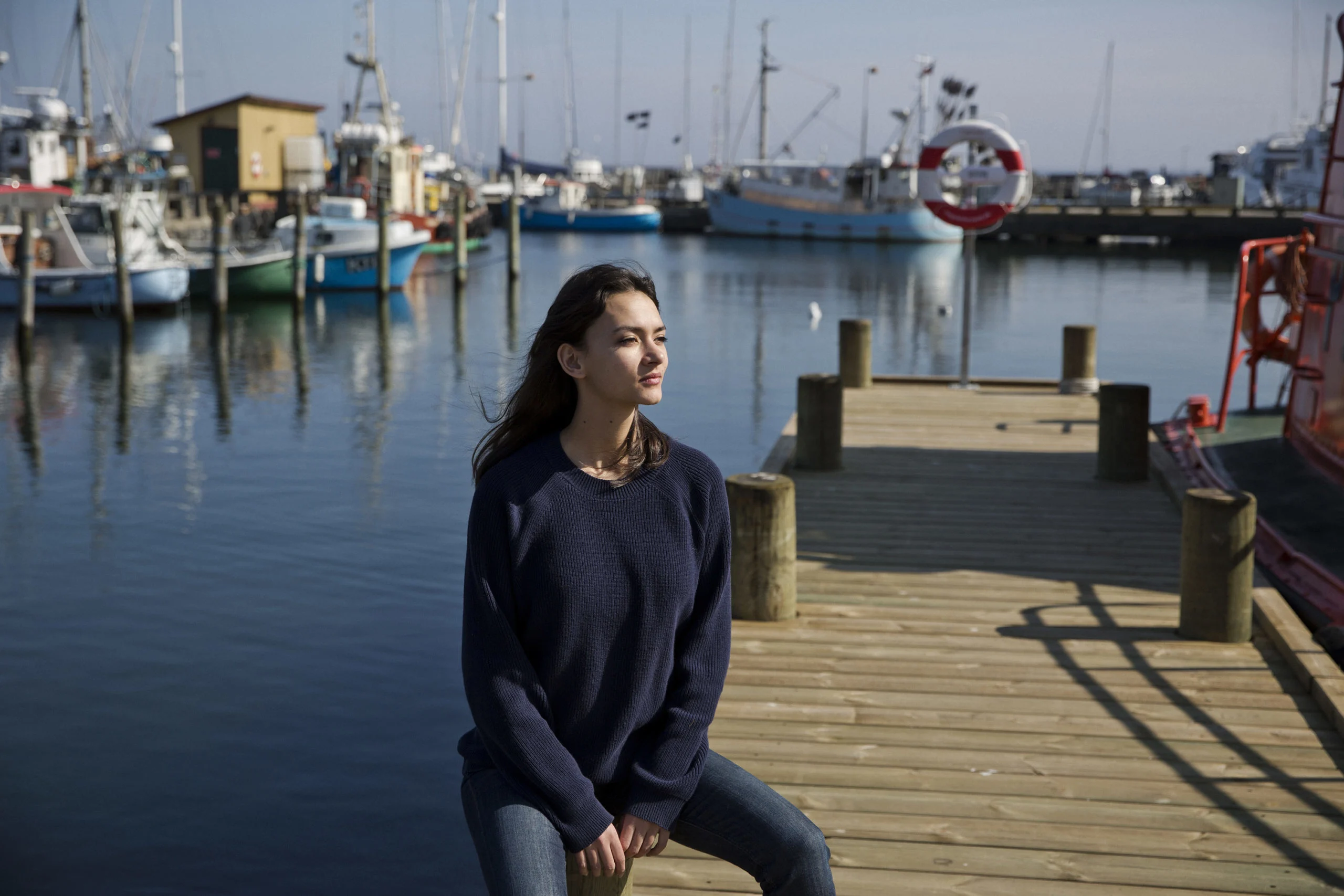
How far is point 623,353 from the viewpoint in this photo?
104 inches

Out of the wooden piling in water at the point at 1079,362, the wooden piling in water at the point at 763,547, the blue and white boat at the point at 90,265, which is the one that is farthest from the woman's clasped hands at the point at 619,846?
the blue and white boat at the point at 90,265

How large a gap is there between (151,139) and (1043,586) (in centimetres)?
4084

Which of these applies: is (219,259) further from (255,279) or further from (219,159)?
(219,159)

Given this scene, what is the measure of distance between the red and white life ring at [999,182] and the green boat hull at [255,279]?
2098 cm

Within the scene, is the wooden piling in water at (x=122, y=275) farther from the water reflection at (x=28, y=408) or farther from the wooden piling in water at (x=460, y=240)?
→ the wooden piling in water at (x=460, y=240)

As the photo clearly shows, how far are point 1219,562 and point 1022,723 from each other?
126 cm

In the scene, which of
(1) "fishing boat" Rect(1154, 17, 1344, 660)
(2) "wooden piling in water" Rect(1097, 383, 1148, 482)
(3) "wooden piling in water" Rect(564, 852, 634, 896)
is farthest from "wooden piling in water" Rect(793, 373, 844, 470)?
(3) "wooden piling in water" Rect(564, 852, 634, 896)

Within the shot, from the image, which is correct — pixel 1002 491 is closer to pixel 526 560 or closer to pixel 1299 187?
pixel 526 560

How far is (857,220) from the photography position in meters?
65.4

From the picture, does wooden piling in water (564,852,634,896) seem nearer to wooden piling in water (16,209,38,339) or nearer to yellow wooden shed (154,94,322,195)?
wooden piling in water (16,209,38,339)

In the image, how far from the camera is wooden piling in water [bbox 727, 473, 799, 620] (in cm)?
582

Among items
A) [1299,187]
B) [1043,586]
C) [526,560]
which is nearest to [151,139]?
[1043,586]

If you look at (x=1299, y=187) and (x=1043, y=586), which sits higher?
(x=1299, y=187)

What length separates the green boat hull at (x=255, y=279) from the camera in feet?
103
